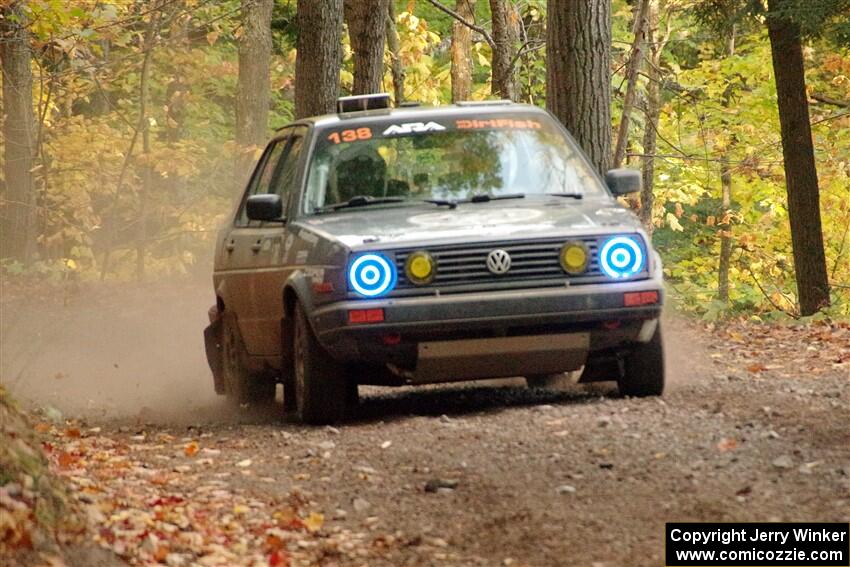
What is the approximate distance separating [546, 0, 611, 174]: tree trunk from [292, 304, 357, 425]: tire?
5.10 metres

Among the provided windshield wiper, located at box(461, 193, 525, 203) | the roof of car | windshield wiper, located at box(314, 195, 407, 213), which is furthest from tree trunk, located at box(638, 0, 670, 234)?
windshield wiper, located at box(314, 195, 407, 213)

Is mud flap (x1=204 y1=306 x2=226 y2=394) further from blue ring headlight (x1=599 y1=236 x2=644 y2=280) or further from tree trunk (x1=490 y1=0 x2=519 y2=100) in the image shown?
tree trunk (x1=490 y1=0 x2=519 y2=100)

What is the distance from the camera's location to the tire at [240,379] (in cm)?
1174

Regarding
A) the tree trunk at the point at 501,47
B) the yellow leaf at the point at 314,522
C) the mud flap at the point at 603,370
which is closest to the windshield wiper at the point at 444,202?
the mud flap at the point at 603,370

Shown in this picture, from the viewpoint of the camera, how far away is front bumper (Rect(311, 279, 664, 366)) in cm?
916

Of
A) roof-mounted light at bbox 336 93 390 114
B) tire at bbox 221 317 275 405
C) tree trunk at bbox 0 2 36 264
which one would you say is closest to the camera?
roof-mounted light at bbox 336 93 390 114

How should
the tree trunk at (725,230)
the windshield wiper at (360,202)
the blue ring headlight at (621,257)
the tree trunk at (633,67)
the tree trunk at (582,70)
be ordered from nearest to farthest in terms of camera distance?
the blue ring headlight at (621,257), the windshield wiper at (360,202), the tree trunk at (582,70), the tree trunk at (633,67), the tree trunk at (725,230)

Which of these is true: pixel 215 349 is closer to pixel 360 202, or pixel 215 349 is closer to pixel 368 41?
pixel 360 202

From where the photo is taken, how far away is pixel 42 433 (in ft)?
34.1

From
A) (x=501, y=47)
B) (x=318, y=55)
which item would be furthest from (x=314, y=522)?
(x=501, y=47)

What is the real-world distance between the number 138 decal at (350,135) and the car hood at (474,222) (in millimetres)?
654

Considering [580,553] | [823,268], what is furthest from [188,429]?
[823,268]

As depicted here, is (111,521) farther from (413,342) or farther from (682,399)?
(682,399)

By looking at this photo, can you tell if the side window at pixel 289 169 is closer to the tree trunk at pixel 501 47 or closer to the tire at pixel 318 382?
the tire at pixel 318 382
